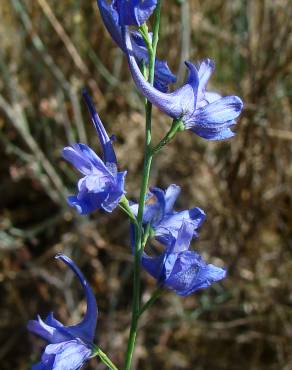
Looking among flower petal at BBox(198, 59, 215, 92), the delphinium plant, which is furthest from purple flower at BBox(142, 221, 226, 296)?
flower petal at BBox(198, 59, 215, 92)

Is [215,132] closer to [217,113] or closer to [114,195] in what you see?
[217,113]

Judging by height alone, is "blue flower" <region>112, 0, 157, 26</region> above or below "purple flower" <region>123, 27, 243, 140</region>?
above

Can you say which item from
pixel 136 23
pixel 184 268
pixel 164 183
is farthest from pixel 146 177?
pixel 164 183

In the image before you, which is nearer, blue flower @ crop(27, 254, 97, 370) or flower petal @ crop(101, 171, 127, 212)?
flower petal @ crop(101, 171, 127, 212)

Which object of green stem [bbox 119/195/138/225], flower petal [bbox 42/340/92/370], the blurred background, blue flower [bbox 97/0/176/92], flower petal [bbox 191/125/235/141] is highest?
blue flower [bbox 97/0/176/92]

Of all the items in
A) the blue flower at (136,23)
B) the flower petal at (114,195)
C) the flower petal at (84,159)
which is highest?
the blue flower at (136,23)

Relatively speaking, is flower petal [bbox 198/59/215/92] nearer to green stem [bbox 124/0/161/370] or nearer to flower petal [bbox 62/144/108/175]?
green stem [bbox 124/0/161/370]

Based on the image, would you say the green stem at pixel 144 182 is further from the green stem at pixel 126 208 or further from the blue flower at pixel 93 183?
the blue flower at pixel 93 183

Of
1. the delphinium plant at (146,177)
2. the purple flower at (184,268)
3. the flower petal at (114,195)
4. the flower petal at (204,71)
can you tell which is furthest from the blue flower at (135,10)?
the purple flower at (184,268)

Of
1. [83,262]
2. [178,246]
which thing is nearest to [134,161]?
[83,262]
